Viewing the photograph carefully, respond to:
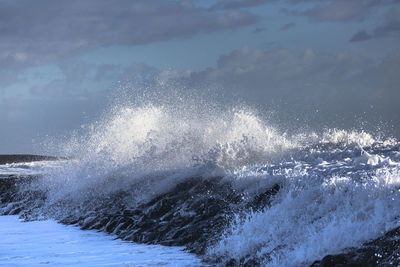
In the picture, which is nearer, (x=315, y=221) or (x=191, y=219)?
(x=315, y=221)

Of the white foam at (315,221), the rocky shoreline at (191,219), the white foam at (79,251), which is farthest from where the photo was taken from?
the white foam at (79,251)

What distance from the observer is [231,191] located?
10664 mm

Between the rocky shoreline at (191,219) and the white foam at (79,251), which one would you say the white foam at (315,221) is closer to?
the rocky shoreline at (191,219)

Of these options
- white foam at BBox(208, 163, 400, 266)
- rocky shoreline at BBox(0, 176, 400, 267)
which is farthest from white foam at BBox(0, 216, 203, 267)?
white foam at BBox(208, 163, 400, 266)

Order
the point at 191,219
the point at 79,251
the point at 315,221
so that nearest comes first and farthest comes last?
the point at 315,221
the point at 79,251
the point at 191,219

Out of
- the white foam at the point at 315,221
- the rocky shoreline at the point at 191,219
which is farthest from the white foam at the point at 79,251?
the white foam at the point at 315,221

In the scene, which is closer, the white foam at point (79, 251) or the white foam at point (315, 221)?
the white foam at point (315, 221)

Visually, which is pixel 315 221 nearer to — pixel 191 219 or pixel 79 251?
pixel 191 219

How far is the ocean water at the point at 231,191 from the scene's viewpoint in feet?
22.8

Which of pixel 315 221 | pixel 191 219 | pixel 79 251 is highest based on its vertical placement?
pixel 315 221

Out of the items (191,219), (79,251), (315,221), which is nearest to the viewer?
(315,221)

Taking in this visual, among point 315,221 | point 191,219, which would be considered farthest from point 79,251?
point 315,221

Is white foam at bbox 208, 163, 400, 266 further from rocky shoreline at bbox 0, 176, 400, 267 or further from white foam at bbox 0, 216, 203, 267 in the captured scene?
white foam at bbox 0, 216, 203, 267

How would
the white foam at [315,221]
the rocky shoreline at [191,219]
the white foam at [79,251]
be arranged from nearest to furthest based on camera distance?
the rocky shoreline at [191,219] → the white foam at [315,221] → the white foam at [79,251]
